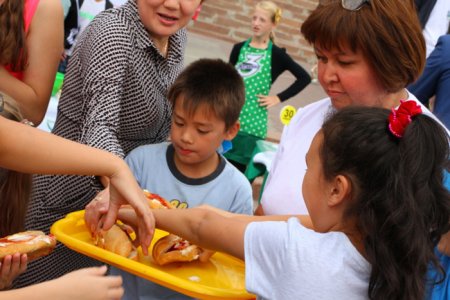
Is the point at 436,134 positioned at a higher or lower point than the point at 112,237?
higher

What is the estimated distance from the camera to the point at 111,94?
2396 mm

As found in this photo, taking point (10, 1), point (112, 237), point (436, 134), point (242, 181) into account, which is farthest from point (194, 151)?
point (436, 134)

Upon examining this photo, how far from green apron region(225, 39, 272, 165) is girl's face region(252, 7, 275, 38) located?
0.10m

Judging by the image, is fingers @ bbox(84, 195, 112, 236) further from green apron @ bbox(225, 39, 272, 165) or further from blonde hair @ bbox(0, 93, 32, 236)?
green apron @ bbox(225, 39, 272, 165)

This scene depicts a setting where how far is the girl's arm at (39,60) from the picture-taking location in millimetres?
2607

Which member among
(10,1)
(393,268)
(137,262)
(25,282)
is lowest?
(25,282)

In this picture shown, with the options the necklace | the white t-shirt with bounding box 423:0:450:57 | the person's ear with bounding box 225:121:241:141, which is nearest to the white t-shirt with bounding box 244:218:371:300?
the person's ear with bounding box 225:121:241:141

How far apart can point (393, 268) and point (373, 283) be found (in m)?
0.06

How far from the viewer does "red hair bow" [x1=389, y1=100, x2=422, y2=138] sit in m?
1.75

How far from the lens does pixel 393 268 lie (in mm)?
1710

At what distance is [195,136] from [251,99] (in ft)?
9.42

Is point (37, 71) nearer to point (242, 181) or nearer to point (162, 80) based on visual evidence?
point (162, 80)

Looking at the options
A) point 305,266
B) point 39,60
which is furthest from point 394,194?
point 39,60

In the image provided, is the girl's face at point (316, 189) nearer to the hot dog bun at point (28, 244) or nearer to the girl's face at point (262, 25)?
the hot dog bun at point (28, 244)
